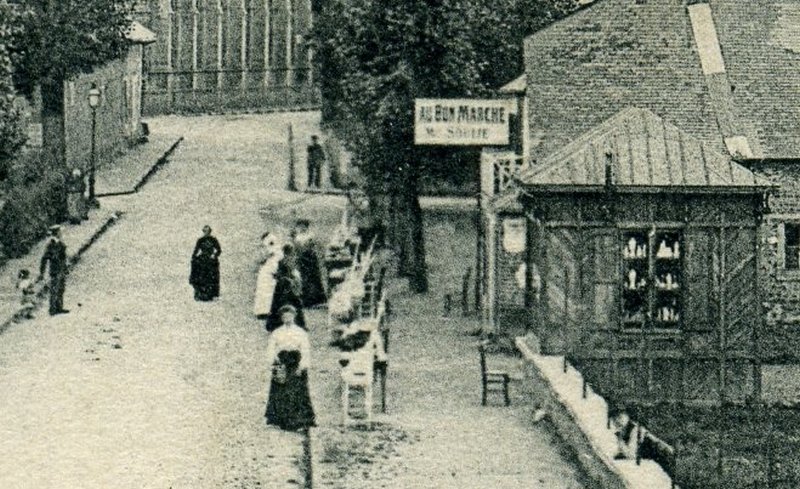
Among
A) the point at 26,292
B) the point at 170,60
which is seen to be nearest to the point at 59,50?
the point at 26,292

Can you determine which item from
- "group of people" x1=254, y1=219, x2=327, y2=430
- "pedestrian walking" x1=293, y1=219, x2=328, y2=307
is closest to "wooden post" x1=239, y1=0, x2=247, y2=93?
"group of people" x1=254, y1=219, x2=327, y2=430

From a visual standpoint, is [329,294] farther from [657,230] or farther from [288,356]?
[288,356]

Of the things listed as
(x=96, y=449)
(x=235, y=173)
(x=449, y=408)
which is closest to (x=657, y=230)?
(x=449, y=408)

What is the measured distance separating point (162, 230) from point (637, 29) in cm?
1253

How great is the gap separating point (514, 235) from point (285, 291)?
12.3ft

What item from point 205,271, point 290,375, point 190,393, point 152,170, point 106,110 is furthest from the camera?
point 106,110

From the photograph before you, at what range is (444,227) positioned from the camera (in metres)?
40.7

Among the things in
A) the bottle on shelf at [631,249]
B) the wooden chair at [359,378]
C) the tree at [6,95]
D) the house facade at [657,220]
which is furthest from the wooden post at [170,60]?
the wooden chair at [359,378]

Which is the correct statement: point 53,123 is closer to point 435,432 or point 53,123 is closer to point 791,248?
point 791,248

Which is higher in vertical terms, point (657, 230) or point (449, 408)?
point (657, 230)

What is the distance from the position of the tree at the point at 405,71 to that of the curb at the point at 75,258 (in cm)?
607

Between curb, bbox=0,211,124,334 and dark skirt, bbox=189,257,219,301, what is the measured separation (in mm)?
2734

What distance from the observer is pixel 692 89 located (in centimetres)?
2931

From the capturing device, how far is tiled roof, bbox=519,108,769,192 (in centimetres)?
2427
